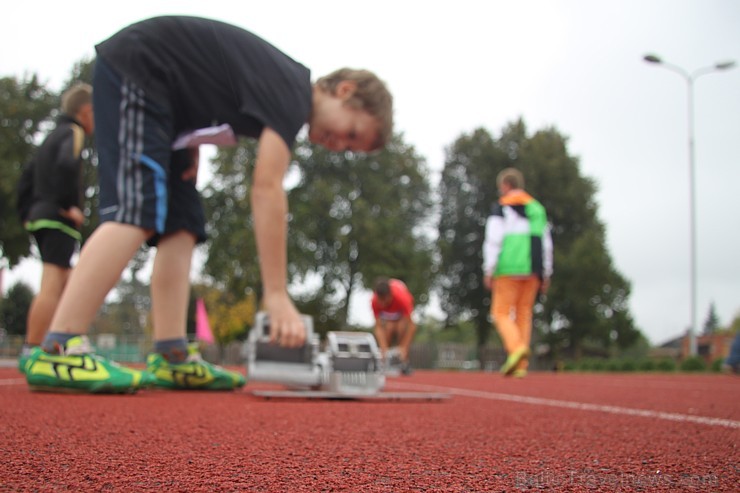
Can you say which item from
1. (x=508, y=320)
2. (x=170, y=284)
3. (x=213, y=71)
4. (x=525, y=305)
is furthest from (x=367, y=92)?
(x=525, y=305)

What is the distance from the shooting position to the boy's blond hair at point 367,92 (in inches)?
122

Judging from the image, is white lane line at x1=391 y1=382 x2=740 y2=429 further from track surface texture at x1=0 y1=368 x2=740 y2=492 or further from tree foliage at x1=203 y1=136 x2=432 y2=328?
tree foliage at x1=203 y1=136 x2=432 y2=328

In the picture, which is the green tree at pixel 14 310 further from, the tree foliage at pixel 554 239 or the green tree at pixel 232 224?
the tree foliage at pixel 554 239

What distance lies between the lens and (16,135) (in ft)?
70.4

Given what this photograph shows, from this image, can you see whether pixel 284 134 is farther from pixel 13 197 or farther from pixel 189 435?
pixel 13 197

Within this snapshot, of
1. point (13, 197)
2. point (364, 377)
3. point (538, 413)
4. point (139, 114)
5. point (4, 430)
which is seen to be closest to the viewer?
point (4, 430)

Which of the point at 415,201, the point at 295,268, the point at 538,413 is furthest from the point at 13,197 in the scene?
the point at 538,413

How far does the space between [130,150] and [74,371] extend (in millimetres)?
895

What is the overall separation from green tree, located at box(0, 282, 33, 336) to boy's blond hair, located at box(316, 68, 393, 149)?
4128 centimetres

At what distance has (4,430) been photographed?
1.61 meters

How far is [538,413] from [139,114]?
201 cm

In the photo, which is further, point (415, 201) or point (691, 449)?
point (415, 201)

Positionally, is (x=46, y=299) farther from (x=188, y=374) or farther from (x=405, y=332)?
(x=405, y=332)

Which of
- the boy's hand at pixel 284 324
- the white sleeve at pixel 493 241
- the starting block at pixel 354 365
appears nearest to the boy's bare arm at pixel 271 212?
the boy's hand at pixel 284 324
